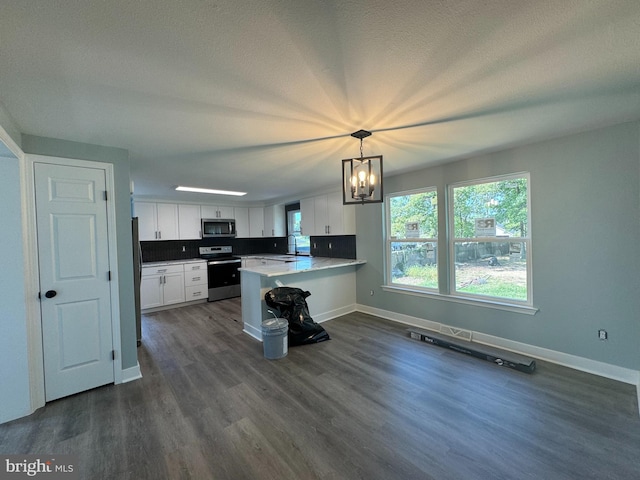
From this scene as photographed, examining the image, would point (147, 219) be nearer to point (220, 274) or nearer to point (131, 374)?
point (220, 274)

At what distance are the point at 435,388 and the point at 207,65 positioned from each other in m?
2.99

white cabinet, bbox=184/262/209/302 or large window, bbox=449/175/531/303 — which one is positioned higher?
large window, bbox=449/175/531/303

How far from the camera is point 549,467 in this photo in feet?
5.14

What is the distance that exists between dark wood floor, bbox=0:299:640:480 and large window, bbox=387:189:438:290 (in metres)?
1.34

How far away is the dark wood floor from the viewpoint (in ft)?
5.25

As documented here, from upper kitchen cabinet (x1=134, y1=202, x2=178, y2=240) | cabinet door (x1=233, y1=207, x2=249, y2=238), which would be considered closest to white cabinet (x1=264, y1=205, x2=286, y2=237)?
cabinet door (x1=233, y1=207, x2=249, y2=238)

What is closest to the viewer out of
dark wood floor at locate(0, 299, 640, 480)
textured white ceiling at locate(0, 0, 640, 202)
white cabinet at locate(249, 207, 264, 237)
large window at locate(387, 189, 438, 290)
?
textured white ceiling at locate(0, 0, 640, 202)

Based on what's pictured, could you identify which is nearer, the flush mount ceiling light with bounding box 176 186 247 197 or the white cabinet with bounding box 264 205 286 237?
the flush mount ceiling light with bounding box 176 186 247 197

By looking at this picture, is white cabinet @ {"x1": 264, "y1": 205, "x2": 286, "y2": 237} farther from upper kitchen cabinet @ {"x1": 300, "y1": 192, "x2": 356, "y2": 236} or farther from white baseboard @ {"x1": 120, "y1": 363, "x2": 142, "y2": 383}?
white baseboard @ {"x1": 120, "y1": 363, "x2": 142, "y2": 383}

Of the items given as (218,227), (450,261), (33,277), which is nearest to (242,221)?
(218,227)

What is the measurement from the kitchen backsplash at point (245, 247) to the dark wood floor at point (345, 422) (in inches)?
97.7

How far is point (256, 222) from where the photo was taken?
691 centimetres

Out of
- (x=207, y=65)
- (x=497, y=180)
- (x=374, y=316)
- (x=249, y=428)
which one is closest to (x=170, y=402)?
(x=249, y=428)

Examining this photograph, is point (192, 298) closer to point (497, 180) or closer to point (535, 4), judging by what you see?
point (497, 180)
